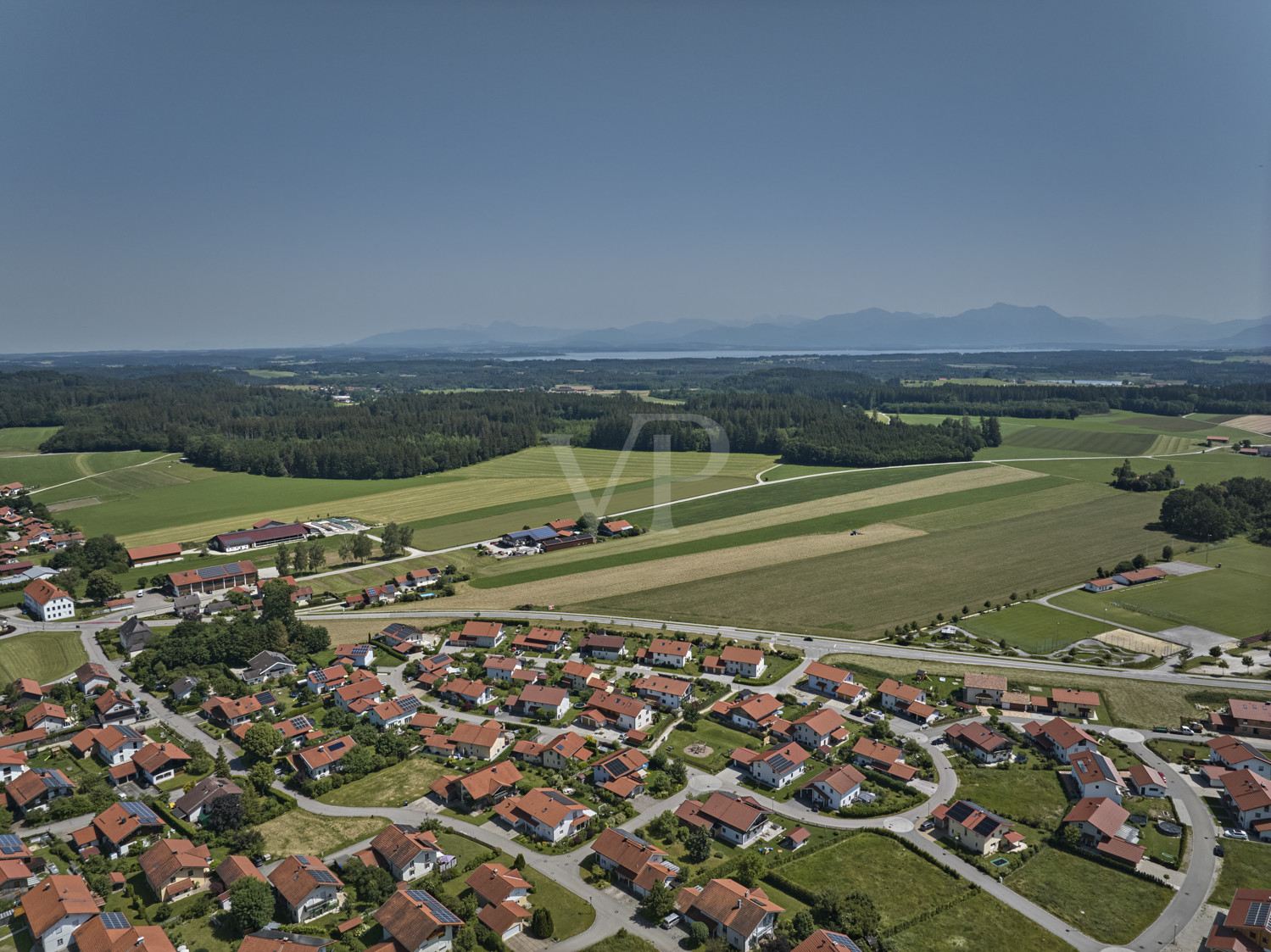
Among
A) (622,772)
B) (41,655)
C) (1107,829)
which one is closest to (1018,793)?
(1107,829)

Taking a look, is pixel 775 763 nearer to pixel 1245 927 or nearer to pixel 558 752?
pixel 558 752

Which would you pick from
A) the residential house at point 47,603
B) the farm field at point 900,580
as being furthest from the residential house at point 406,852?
the residential house at point 47,603

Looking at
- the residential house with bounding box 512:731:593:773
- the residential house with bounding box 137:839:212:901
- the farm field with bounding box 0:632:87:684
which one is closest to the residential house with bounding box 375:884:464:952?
the residential house with bounding box 137:839:212:901

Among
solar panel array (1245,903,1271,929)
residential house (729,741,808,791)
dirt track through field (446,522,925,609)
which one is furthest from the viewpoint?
dirt track through field (446,522,925,609)

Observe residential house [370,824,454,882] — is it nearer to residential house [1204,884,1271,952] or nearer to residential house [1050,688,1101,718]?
residential house [1204,884,1271,952]

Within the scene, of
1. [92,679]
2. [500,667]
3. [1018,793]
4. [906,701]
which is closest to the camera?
[1018,793]

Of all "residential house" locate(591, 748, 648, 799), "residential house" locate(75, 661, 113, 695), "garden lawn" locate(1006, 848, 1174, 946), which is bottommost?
"garden lawn" locate(1006, 848, 1174, 946)
